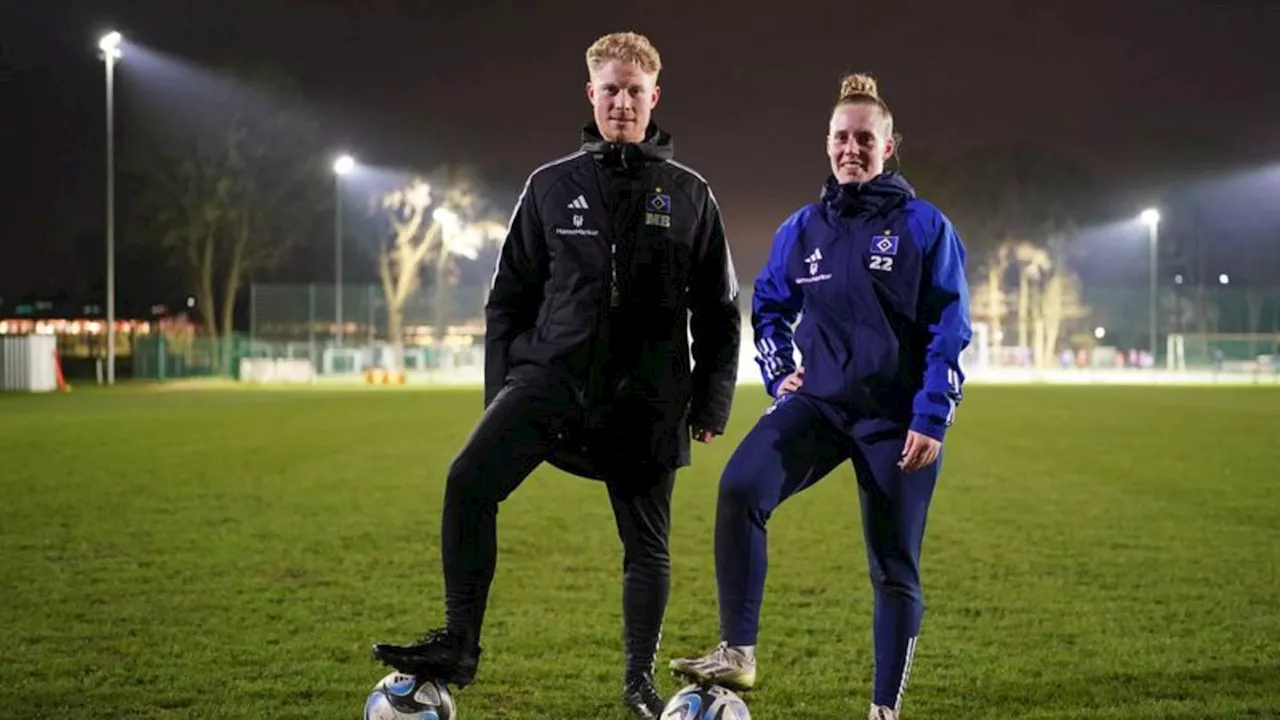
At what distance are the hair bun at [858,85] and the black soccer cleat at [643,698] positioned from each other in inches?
86.6

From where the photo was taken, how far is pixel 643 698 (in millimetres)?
4859

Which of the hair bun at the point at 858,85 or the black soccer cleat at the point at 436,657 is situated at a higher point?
the hair bun at the point at 858,85

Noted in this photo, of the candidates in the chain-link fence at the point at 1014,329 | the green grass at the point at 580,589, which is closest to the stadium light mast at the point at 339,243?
the chain-link fence at the point at 1014,329

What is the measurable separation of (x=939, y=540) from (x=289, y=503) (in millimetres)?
5791

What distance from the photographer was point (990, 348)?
6419 centimetres

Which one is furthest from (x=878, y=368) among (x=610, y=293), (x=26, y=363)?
(x=26, y=363)

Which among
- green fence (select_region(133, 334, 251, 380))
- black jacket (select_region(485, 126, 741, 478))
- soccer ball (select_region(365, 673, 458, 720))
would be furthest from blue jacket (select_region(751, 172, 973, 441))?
green fence (select_region(133, 334, 251, 380))

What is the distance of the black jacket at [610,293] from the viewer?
4.50 meters

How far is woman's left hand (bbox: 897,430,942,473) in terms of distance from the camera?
169 inches

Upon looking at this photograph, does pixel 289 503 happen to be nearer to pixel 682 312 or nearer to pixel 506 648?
pixel 506 648

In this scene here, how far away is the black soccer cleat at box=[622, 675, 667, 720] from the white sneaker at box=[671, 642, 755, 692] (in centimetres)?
68

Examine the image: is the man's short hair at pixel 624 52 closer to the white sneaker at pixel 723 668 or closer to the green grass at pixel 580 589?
the white sneaker at pixel 723 668

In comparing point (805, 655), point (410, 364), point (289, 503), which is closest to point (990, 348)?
point (410, 364)

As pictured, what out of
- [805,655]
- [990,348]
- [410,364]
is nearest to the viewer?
[805,655]
